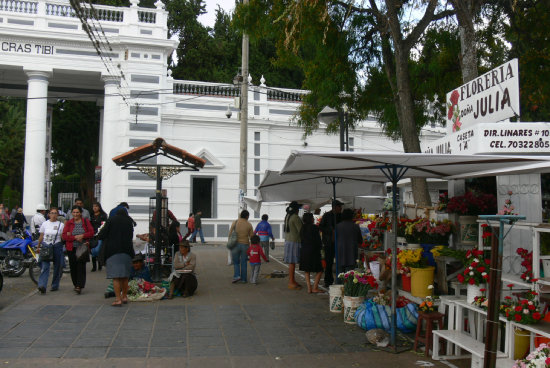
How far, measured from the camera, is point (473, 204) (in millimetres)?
7074

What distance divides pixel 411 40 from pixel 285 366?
6754 millimetres

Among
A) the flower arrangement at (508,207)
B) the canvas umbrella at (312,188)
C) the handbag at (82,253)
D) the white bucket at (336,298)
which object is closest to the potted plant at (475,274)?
the flower arrangement at (508,207)

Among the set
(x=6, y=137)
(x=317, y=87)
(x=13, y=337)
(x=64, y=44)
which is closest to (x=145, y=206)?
(x=64, y=44)

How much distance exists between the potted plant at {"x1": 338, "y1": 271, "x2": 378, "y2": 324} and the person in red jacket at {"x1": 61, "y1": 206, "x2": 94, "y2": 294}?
521 cm

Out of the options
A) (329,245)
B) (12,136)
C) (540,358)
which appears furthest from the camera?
(12,136)

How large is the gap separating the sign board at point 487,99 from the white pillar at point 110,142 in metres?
15.6

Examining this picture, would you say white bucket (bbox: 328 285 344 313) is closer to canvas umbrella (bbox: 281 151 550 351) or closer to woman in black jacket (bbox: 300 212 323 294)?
woman in black jacket (bbox: 300 212 323 294)

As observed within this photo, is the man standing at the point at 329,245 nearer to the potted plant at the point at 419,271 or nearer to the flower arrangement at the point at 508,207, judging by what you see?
the potted plant at the point at 419,271

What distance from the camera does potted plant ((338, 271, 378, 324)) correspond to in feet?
25.6

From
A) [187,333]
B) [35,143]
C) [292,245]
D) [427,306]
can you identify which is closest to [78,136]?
[35,143]

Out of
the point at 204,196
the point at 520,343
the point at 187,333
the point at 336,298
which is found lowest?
the point at 187,333

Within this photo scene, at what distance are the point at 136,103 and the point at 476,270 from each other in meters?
17.6

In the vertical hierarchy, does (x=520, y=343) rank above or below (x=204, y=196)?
below

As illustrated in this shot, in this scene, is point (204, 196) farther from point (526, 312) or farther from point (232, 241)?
point (526, 312)
